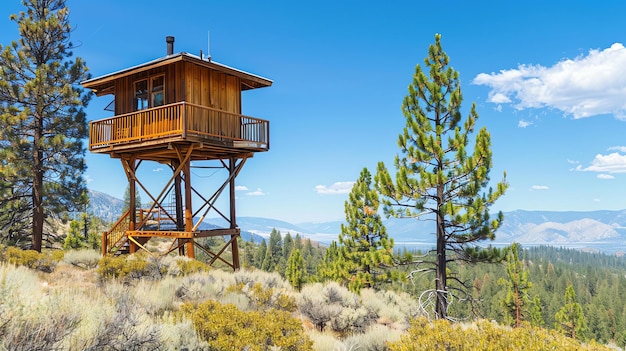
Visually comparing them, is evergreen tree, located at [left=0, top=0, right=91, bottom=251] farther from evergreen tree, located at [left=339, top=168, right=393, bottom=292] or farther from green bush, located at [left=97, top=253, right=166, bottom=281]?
evergreen tree, located at [left=339, top=168, right=393, bottom=292]

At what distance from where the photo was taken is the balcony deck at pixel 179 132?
40.3 ft

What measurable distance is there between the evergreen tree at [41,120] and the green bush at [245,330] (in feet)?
47.0

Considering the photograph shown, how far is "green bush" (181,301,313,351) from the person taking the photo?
467 centimetres

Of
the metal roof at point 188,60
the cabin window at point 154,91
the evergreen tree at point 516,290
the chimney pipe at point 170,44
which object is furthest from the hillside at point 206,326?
the evergreen tree at point 516,290

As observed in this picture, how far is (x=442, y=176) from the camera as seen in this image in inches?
481

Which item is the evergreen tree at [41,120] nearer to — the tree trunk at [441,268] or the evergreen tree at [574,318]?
the tree trunk at [441,268]

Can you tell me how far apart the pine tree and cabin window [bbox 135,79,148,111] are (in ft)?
27.2

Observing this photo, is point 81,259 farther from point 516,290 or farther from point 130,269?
point 516,290

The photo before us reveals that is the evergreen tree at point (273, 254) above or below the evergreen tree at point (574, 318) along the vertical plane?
above

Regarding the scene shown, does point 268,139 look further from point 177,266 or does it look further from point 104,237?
point 104,237

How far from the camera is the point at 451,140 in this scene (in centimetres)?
1275

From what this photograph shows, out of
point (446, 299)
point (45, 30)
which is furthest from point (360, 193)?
point (45, 30)

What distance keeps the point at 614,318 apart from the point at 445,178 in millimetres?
86633

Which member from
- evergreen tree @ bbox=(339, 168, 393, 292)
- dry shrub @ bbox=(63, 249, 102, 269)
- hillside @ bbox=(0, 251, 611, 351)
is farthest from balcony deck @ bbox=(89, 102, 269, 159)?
evergreen tree @ bbox=(339, 168, 393, 292)
